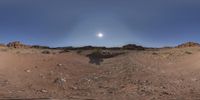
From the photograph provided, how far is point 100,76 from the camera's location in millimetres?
18734

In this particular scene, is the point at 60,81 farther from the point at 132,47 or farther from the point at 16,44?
the point at 132,47

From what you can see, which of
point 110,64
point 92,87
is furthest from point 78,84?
point 110,64

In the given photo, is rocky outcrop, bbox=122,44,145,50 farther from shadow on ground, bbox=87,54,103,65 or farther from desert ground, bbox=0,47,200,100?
shadow on ground, bbox=87,54,103,65

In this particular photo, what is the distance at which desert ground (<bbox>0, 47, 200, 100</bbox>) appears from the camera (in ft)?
49.7

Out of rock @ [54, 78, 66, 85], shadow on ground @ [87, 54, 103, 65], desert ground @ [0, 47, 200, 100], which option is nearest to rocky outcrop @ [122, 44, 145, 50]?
desert ground @ [0, 47, 200, 100]

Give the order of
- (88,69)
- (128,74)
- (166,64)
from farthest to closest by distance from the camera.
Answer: (166,64) < (88,69) < (128,74)

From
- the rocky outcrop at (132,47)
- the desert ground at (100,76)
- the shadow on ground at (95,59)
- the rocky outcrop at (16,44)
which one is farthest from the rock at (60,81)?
the rocky outcrop at (132,47)

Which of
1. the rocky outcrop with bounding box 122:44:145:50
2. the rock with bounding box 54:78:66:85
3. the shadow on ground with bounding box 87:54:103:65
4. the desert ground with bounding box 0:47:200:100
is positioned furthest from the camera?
the rocky outcrop with bounding box 122:44:145:50

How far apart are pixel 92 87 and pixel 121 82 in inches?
60.8

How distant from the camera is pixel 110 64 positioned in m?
21.7

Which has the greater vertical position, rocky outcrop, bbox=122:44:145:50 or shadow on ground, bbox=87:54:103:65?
rocky outcrop, bbox=122:44:145:50

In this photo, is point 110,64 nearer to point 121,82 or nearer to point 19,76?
point 121,82

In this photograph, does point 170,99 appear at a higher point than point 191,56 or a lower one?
lower

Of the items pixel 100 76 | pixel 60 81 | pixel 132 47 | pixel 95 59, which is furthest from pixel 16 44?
pixel 60 81
